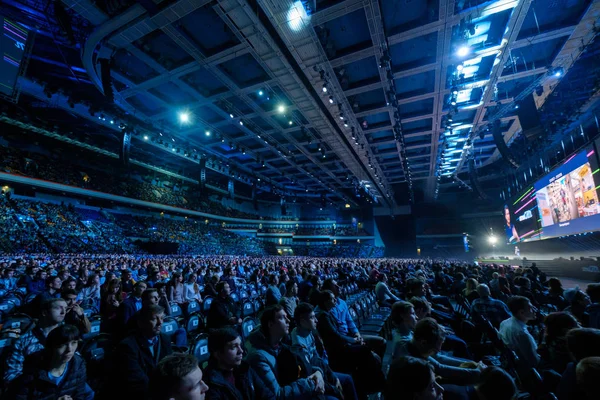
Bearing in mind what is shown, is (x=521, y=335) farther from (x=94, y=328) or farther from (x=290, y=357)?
(x=94, y=328)

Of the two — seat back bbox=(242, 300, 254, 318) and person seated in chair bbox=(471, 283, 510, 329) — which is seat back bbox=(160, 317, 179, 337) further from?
person seated in chair bbox=(471, 283, 510, 329)

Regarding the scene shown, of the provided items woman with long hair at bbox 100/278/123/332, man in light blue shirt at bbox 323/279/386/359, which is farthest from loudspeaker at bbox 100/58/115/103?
man in light blue shirt at bbox 323/279/386/359

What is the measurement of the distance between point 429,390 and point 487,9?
31.3ft

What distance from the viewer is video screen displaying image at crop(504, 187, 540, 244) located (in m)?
15.6

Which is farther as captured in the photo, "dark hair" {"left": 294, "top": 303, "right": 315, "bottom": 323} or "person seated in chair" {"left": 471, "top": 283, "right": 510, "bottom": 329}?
"person seated in chair" {"left": 471, "top": 283, "right": 510, "bottom": 329}

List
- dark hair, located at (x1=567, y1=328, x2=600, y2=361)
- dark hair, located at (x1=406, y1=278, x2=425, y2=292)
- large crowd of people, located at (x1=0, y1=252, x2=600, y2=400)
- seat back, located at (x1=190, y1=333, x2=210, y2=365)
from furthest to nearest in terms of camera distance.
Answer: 1. dark hair, located at (x1=406, y1=278, x2=425, y2=292)
2. seat back, located at (x1=190, y1=333, x2=210, y2=365)
3. dark hair, located at (x1=567, y1=328, x2=600, y2=361)
4. large crowd of people, located at (x1=0, y1=252, x2=600, y2=400)

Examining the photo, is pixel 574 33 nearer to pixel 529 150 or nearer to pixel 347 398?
pixel 529 150

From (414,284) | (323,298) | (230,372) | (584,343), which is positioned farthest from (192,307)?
(584,343)

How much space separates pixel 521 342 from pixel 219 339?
3321 mm

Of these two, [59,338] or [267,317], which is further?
[267,317]

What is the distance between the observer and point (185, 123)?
50.6 ft

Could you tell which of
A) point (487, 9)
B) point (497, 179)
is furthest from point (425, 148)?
point (497, 179)

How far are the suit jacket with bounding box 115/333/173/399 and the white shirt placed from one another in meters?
3.77

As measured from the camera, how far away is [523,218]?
17.7 meters
